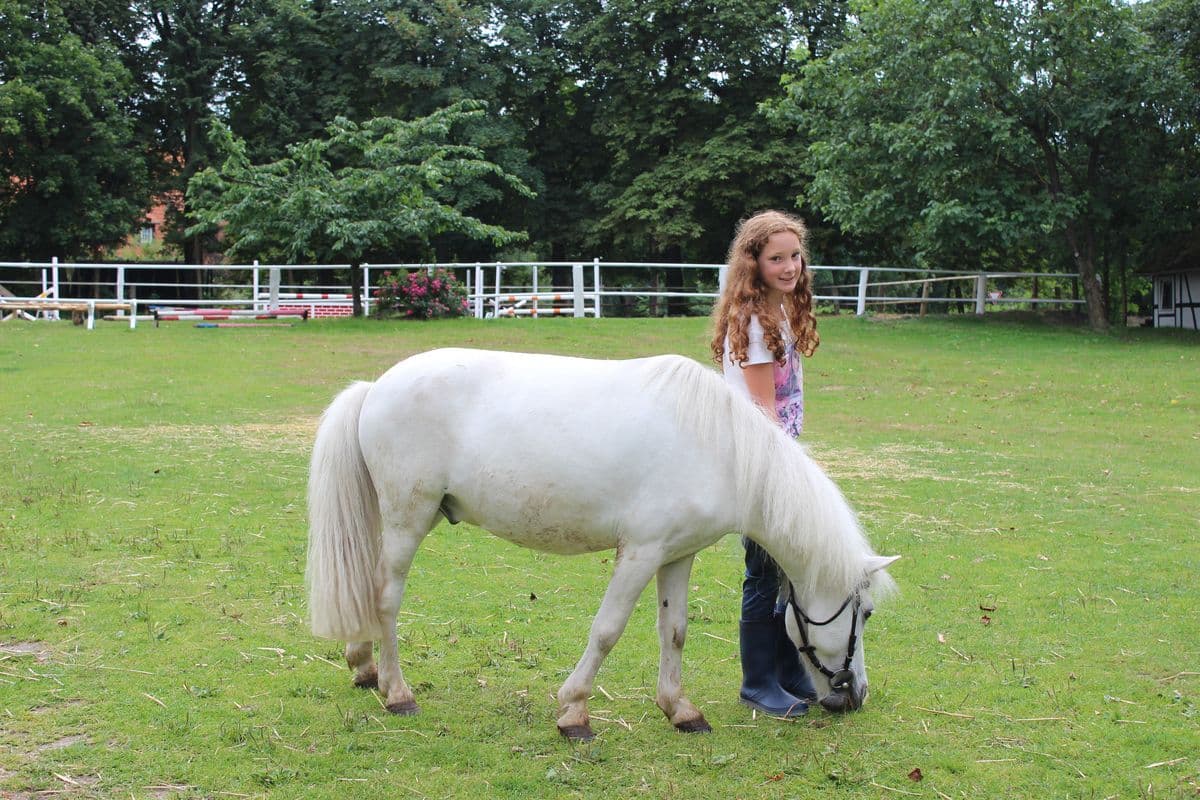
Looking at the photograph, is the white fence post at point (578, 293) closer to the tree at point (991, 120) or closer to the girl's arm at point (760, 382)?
the tree at point (991, 120)

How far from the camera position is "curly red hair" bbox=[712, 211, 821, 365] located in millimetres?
3855

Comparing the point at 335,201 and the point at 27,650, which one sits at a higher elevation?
the point at 335,201

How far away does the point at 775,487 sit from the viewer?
372 centimetres

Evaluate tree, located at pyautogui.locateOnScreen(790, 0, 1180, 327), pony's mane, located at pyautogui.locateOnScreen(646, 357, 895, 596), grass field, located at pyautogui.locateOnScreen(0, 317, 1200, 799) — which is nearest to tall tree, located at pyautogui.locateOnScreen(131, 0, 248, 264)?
tree, located at pyautogui.locateOnScreen(790, 0, 1180, 327)

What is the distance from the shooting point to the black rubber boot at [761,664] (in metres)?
4.10

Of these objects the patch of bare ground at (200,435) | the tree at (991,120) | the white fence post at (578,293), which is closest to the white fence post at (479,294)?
the white fence post at (578,293)

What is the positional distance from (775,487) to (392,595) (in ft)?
4.97

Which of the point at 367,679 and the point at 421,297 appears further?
the point at 421,297

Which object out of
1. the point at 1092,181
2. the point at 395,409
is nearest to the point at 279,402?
the point at 395,409

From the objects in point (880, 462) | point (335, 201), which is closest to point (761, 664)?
point (880, 462)

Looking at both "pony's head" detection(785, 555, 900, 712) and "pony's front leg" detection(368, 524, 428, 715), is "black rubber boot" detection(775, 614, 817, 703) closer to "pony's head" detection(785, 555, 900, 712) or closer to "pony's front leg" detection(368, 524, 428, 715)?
"pony's head" detection(785, 555, 900, 712)

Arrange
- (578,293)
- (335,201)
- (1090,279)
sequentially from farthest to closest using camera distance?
(578,293)
(1090,279)
(335,201)

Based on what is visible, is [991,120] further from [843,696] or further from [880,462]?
[843,696]

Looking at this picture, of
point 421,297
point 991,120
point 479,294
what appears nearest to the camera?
point 991,120
